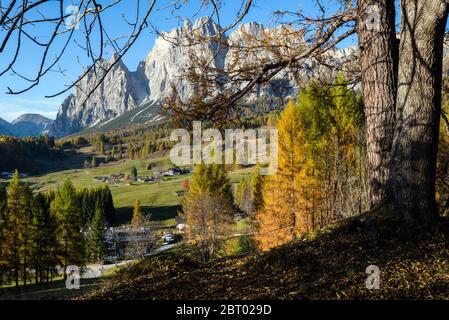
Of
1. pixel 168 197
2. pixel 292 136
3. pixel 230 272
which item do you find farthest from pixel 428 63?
pixel 168 197

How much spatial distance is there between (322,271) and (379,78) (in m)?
2.56

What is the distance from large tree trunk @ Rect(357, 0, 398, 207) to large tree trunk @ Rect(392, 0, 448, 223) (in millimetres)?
407

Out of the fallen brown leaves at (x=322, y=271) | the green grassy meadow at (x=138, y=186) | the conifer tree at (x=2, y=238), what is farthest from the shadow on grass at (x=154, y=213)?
the fallen brown leaves at (x=322, y=271)

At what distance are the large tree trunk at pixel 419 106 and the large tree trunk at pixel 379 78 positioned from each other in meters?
0.41

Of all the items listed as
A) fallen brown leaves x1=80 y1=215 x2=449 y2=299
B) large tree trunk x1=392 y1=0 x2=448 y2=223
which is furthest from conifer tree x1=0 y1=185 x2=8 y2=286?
large tree trunk x1=392 y1=0 x2=448 y2=223

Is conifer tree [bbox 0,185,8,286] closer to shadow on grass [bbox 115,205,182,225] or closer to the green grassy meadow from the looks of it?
the green grassy meadow

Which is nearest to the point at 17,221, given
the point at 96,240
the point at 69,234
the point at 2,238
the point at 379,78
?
the point at 2,238

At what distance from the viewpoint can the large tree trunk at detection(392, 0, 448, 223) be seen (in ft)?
13.7

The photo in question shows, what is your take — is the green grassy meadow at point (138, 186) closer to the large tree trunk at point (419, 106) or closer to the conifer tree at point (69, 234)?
the conifer tree at point (69, 234)

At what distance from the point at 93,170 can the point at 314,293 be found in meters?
156

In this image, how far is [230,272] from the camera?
14.3ft

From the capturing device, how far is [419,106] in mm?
4230

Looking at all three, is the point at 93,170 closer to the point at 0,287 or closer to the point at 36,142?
the point at 36,142

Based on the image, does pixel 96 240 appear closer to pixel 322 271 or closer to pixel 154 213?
pixel 154 213
